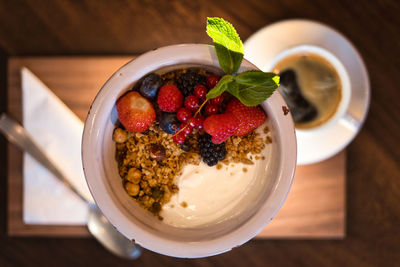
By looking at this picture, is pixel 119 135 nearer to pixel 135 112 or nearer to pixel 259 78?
pixel 135 112

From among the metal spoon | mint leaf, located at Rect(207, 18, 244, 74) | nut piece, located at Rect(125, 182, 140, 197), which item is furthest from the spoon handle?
mint leaf, located at Rect(207, 18, 244, 74)

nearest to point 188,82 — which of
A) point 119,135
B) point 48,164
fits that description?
point 119,135

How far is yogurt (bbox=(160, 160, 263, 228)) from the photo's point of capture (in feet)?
2.05

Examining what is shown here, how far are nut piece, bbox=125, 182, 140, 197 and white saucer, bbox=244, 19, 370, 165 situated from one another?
400mm

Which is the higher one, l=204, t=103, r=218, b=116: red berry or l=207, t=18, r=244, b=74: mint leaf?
l=207, t=18, r=244, b=74: mint leaf

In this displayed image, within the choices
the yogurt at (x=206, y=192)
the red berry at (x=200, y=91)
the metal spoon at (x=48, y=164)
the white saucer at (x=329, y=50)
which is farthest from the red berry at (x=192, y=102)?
the metal spoon at (x=48, y=164)

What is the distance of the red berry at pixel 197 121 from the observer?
567mm

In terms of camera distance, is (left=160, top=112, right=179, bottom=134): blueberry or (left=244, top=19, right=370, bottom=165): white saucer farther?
(left=244, top=19, right=370, bottom=165): white saucer

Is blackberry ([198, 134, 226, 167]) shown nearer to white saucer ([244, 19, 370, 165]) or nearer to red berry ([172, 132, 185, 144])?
red berry ([172, 132, 185, 144])

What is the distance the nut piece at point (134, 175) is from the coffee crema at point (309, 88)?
402mm

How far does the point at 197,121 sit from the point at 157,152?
0.09 m

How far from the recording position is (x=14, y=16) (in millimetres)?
891

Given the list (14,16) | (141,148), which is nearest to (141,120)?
(141,148)

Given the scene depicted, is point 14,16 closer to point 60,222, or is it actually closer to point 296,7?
point 60,222
